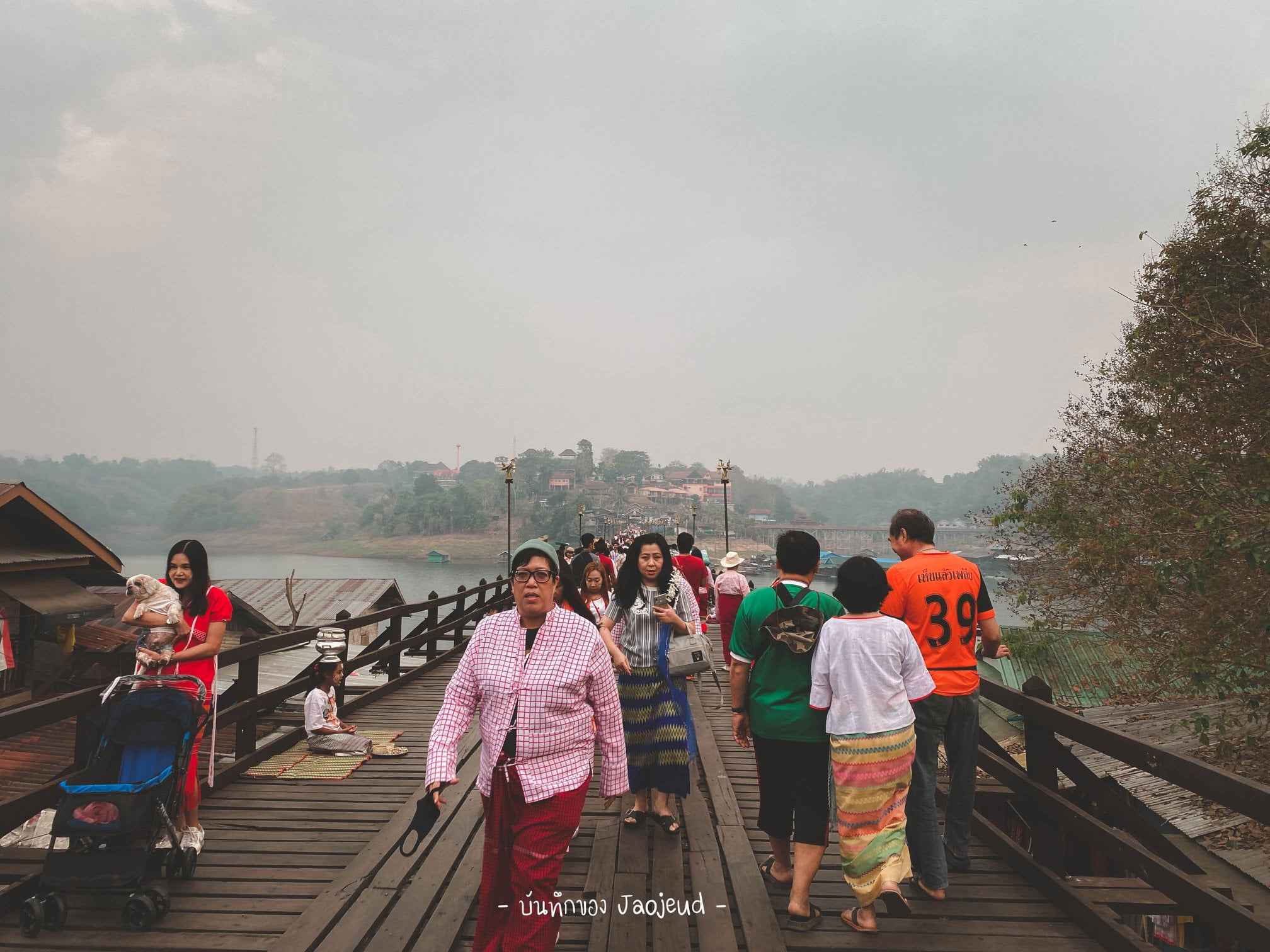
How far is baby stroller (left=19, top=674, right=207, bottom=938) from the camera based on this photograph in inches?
123

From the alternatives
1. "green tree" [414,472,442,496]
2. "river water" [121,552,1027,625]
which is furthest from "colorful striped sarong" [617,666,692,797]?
"green tree" [414,472,442,496]

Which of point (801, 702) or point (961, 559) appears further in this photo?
point (961, 559)

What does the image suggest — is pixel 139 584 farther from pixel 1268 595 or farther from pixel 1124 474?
pixel 1124 474

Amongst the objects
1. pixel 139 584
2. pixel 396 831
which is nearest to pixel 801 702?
pixel 396 831

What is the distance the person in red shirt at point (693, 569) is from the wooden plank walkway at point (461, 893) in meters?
2.52

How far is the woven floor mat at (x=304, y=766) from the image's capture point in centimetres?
519

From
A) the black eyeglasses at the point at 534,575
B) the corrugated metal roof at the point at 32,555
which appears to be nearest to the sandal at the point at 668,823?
the black eyeglasses at the point at 534,575

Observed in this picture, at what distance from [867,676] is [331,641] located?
4845mm

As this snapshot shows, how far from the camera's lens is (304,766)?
5.42m

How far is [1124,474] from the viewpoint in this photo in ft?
37.8

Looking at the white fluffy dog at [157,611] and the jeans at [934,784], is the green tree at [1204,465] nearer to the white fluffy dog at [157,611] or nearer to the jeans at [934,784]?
the jeans at [934,784]

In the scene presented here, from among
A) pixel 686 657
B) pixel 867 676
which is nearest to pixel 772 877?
pixel 686 657

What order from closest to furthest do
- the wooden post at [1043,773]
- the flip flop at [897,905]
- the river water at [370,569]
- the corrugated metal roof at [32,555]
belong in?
the flip flop at [897,905]
the wooden post at [1043,773]
the corrugated metal roof at [32,555]
the river water at [370,569]

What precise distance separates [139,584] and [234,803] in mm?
1727
